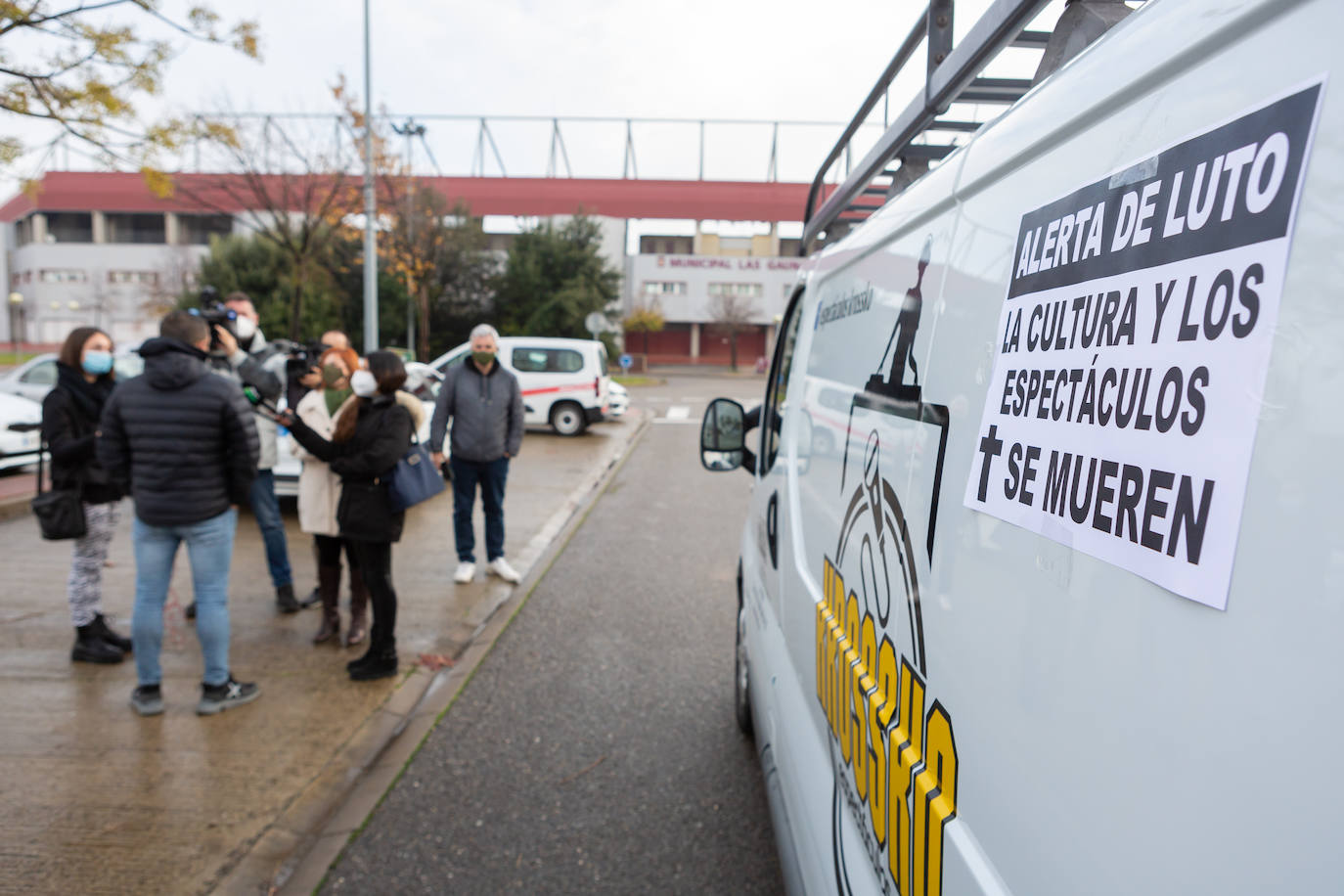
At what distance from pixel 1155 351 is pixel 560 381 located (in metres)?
15.4

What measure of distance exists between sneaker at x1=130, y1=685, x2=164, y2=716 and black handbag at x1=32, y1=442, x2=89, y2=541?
897mm

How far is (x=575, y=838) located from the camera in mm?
3133

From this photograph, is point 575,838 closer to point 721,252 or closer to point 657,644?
point 657,644

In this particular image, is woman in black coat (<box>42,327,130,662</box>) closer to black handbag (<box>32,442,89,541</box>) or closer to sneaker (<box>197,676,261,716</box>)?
black handbag (<box>32,442,89,541</box>)

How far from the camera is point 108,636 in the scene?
459 centimetres

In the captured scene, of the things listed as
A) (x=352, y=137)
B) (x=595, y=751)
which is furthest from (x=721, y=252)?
(x=595, y=751)

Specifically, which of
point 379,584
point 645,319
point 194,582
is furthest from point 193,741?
point 645,319

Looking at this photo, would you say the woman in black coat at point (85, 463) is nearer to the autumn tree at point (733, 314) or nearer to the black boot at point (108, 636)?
the black boot at point (108, 636)

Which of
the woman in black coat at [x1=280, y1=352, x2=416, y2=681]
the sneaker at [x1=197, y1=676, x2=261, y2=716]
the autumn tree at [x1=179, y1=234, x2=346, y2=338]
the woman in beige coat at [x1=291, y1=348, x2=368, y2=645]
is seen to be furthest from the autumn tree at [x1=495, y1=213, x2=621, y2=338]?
the sneaker at [x1=197, y1=676, x2=261, y2=716]

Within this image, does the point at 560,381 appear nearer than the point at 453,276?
Yes

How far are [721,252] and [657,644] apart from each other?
50.6 meters

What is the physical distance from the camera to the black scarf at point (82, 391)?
4301 millimetres

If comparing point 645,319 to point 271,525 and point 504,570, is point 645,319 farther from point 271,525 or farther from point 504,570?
point 271,525

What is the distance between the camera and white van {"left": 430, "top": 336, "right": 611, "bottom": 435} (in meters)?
16.0
